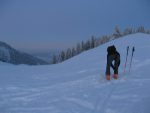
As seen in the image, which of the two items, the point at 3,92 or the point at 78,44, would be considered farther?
the point at 78,44

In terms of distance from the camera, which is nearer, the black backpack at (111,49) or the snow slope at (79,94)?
the snow slope at (79,94)

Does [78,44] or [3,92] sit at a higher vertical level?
[3,92]

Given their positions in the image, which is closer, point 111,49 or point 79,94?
point 79,94

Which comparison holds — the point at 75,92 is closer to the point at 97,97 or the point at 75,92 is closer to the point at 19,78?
the point at 97,97

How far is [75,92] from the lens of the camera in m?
12.8

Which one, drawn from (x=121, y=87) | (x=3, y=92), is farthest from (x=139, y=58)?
(x=3, y=92)

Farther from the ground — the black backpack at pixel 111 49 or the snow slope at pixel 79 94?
the black backpack at pixel 111 49

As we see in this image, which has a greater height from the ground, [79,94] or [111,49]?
[111,49]

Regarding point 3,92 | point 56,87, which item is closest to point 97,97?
point 56,87

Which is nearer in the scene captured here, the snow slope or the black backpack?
the snow slope

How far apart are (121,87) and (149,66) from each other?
5.57 metres

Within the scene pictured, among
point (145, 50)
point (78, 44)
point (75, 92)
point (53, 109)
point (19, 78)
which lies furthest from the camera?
point (78, 44)

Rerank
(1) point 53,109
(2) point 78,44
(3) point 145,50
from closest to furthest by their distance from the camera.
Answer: (1) point 53,109
(3) point 145,50
(2) point 78,44

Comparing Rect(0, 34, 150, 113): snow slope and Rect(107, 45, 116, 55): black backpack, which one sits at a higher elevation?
Rect(107, 45, 116, 55): black backpack
